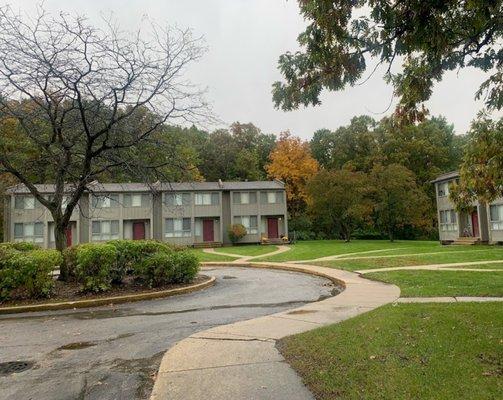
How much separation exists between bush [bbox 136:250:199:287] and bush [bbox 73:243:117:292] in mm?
1015

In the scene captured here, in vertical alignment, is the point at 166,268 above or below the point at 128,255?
below

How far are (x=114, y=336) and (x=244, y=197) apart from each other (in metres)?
36.2

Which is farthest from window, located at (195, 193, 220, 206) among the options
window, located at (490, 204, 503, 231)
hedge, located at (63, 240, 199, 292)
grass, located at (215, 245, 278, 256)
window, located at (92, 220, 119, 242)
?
hedge, located at (63, 240, 199, 292)

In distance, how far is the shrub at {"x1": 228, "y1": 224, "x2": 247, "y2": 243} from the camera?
41.6 meters

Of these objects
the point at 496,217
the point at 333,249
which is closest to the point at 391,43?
the point at 333,249

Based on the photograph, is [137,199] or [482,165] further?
[137,199]

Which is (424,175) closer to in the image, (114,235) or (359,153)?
(359,153)

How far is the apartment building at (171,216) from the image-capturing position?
39562 mm

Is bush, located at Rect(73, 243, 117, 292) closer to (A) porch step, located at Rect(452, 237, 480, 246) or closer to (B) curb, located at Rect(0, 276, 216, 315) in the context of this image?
(B) curb, located at Rect(0, 276, 216, 315)

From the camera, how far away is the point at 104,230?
41.2m

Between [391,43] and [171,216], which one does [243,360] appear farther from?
[171,216]

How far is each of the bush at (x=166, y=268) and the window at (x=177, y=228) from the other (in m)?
28.9

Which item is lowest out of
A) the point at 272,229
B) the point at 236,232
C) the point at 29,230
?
the point at 236,232

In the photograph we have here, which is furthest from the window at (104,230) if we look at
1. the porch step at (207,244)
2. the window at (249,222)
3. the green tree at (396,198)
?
the green tree at (396,198)
